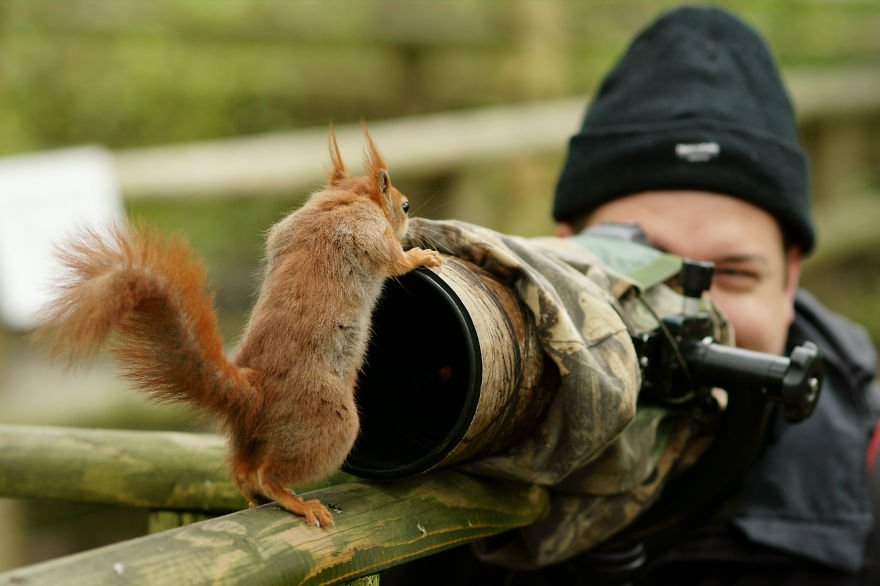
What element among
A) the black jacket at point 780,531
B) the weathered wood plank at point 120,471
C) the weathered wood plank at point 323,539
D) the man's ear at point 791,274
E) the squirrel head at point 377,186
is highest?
the squirrel head at point 377,186

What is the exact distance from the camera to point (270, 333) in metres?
0.86

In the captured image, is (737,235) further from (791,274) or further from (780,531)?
(780,531)

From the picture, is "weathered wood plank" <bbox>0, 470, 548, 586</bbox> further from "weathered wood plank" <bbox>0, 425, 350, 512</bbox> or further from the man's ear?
the man's ear

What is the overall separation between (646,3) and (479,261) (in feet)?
15.0

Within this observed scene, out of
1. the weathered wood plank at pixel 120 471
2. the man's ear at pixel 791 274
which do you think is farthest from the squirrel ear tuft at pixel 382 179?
the man's ear at pixel 791 274

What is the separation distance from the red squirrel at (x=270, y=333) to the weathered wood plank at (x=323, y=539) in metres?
0.03

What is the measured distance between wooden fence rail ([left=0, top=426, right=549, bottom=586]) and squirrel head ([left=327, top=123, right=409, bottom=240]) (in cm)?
25

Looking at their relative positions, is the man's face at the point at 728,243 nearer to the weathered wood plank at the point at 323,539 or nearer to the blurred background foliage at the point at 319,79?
the weathered wood plank at the point at 323,539

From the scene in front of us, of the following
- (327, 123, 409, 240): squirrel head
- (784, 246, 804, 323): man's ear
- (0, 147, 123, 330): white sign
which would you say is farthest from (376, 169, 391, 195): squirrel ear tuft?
(0, 147, 123, 330): white sign

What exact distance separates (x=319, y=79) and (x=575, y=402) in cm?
429

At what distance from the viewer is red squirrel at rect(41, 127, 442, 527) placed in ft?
2.61

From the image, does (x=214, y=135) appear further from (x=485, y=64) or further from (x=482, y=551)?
(x=482, y=551)

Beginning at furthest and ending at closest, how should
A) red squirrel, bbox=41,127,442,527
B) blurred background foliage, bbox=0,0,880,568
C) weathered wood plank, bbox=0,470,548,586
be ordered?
blurred background foliage, bbox=0,0,880,568, red squirrel, bbox=41,127,442,527, weathered wood plank, bbox=0,470,548,586

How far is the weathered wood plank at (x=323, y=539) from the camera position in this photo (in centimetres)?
67
